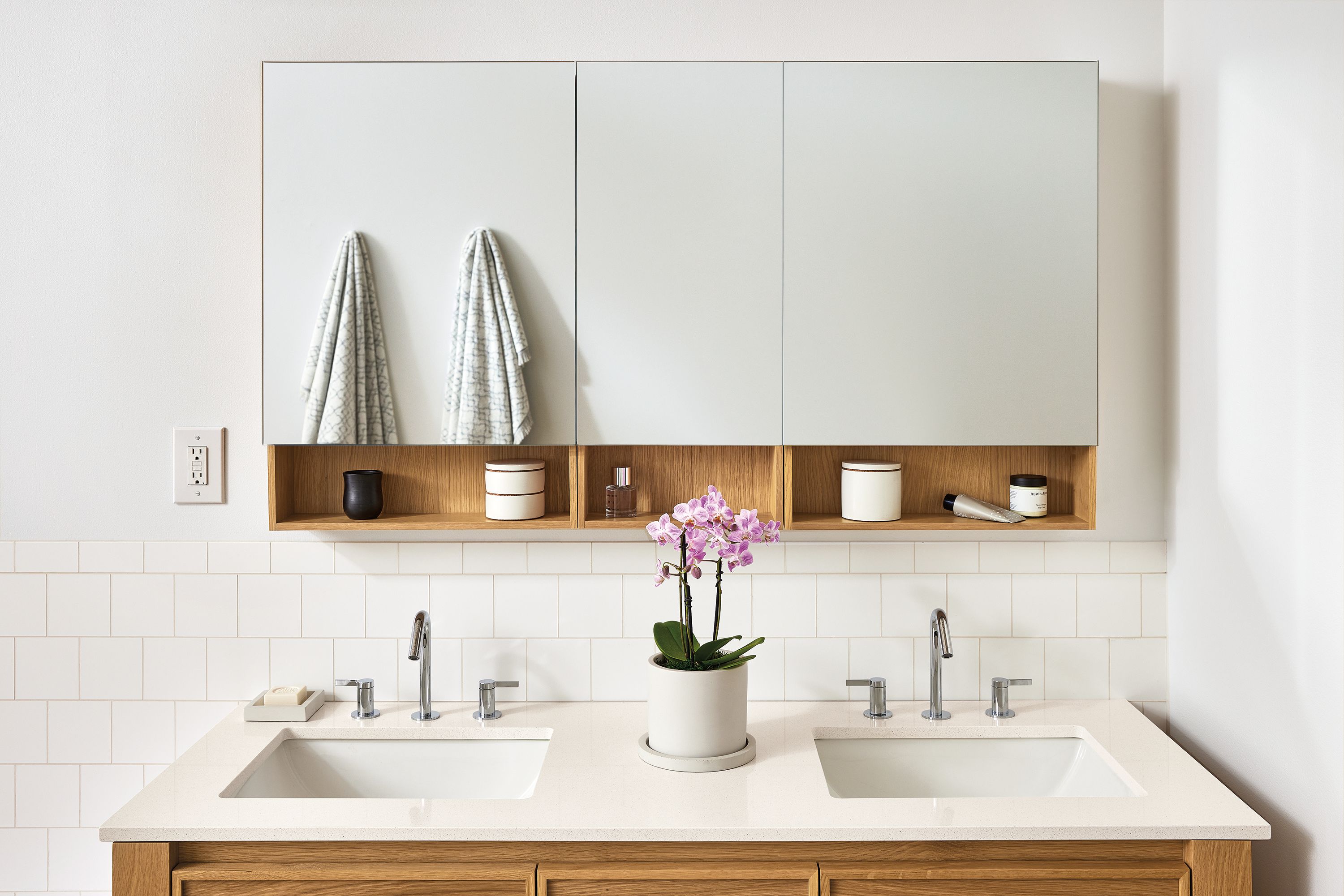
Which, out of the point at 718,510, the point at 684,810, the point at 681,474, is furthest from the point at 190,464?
the point at 684,810

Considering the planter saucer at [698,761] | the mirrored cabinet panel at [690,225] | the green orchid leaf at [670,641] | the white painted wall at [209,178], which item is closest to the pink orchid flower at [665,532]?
the green orchid leaf at [670,641]

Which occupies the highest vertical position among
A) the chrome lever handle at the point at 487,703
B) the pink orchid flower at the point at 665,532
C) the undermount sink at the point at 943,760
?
the pink orchid flower at the point at 665,532

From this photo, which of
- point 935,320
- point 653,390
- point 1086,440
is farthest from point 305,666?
point 1086,440

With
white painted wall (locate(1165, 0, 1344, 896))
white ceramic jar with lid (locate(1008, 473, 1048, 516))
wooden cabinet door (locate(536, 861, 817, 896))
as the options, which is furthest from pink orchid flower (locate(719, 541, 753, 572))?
white painted wall (locate(1165, 0, 1344, 896))

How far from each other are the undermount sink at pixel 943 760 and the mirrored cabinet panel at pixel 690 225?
1.96 ft

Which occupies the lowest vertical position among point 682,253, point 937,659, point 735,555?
point 937,659

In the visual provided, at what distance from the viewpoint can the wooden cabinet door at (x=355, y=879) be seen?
1.36 metres

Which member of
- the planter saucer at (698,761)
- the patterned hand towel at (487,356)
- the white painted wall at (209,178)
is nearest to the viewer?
the planter saucer at (698,761)

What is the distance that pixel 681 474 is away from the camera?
1877 mm

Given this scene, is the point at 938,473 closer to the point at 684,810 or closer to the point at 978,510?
the point at 978,510

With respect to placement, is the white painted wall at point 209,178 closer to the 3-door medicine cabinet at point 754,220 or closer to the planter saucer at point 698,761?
the 3-door medicine cabinet at point 754,220

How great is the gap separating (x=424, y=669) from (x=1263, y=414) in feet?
5.06

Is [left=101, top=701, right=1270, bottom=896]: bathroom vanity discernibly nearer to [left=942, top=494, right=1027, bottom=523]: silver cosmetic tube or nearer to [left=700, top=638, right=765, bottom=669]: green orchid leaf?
[left=700, top=638, right=765, bottom=669]: green orchid leaf

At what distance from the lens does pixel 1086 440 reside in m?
1.70
